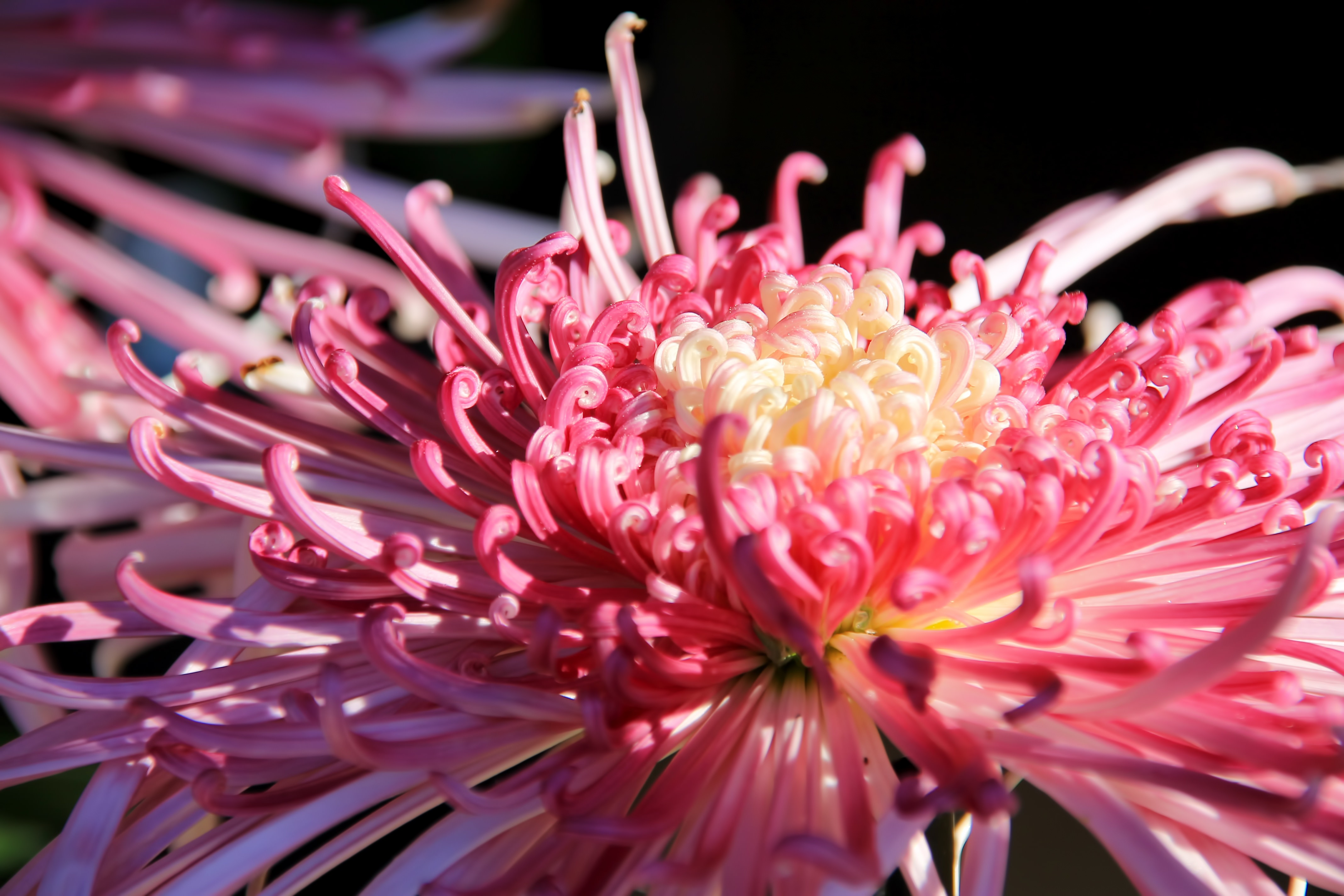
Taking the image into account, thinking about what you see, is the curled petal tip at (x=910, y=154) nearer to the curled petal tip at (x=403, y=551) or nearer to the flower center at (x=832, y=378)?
the flower center at (x=832, y=378)

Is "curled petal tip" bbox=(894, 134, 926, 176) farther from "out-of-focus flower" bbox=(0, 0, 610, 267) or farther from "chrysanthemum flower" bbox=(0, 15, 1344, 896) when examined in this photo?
"out-of-focus flower" bbox=(0, 0, 610, 267)

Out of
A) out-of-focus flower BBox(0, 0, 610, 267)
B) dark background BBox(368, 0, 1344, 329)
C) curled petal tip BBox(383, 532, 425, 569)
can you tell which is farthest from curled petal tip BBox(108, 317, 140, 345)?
dark background BBox(368, 0, 1344, 329)

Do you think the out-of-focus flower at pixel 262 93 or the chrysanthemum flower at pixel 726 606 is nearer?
the chrysanthemum flower at pixel 726 606

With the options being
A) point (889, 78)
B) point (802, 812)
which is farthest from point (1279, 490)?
point (889, 78)

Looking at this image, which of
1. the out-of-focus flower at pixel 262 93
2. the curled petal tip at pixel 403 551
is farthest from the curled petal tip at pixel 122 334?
the out-of-focus flower at pixel 262 93

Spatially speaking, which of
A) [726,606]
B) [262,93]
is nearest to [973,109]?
[262,93]

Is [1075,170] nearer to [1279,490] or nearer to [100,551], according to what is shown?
[1279,490]
